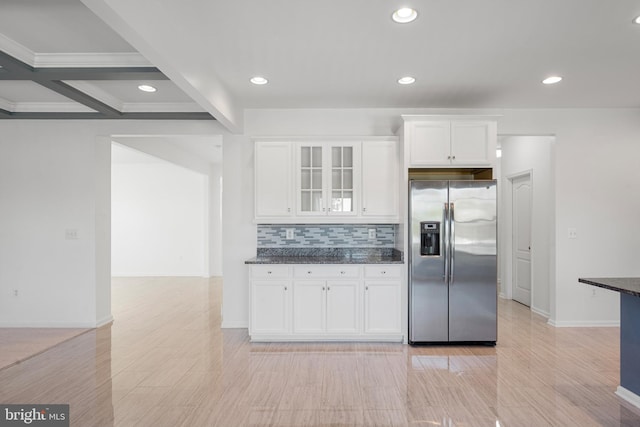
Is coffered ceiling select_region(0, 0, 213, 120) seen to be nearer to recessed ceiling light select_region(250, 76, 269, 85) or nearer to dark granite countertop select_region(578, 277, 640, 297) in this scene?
recessed ceiling light select_region(250, 76, 269, 85)

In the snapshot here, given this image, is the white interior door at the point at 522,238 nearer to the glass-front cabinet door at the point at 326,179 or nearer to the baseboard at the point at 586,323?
the baseboard at the point at 586,323

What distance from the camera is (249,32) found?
102 inches

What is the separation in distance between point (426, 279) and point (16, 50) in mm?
4156

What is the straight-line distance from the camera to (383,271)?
3.76 m

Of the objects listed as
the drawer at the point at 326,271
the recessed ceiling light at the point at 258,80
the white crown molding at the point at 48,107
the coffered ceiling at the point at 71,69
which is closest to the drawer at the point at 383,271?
the drawer at the point at 326,271

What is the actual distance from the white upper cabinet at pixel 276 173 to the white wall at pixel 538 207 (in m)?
3.24

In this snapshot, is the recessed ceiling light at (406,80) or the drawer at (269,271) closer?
the recessed ceiling light at (406,80)

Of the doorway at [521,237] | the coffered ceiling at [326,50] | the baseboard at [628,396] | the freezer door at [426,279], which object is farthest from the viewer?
the doorway at [521,237]

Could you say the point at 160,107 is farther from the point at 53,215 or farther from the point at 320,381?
the point at 320,381

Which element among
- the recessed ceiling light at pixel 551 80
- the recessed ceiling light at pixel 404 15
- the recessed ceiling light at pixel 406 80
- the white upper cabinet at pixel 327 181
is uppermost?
the recessed ceiling light at pixel 551 80

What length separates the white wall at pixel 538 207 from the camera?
4742 millimetres

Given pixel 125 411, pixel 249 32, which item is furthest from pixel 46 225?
pixel 249 32

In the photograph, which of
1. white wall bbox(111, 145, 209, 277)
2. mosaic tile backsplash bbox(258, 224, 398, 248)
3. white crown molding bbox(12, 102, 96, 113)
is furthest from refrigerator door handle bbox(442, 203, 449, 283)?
white wall bbox(111, 145, 209, 277)

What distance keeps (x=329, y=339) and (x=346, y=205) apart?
1.52 m
